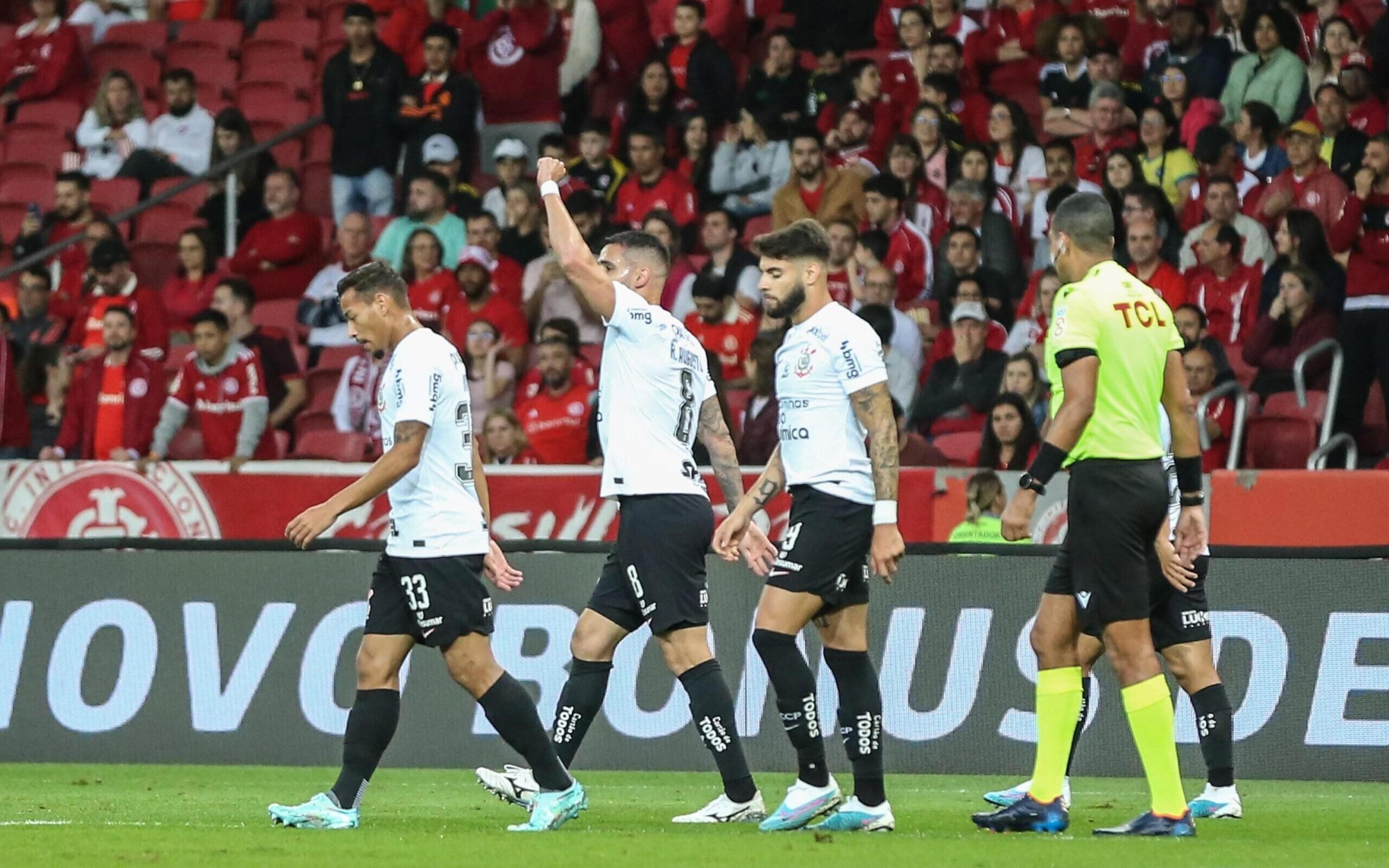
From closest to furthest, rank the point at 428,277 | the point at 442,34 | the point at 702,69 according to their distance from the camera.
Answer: the point at 428,277 → the point at 702,69 → the point at 442,34

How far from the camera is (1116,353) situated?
8.01 metres

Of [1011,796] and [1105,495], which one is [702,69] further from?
[1105,495]

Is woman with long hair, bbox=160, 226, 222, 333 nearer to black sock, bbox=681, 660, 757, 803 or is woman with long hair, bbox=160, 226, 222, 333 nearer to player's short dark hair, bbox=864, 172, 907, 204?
player's short dark hair, bbox=864, 172, 907, 204

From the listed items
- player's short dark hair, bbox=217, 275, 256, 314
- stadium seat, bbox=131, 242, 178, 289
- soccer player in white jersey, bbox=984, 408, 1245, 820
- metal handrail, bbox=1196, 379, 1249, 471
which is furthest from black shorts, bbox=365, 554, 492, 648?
stadium seat, bbox=131, 242, 178, 289

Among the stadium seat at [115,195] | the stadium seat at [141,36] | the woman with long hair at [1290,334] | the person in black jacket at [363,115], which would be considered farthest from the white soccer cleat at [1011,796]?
the stadium seat at [141,36]

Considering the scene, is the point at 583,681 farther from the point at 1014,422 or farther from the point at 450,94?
the point at 450,94

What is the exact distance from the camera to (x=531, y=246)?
17.9 metres

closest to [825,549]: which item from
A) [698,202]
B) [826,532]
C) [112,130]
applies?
[826,532]

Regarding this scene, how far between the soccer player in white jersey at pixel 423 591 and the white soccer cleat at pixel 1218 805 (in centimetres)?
267

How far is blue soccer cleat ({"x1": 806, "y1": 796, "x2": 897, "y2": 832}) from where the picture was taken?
8336mm

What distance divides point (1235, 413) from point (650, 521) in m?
7.24

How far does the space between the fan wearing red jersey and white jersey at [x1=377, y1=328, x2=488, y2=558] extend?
8099 mm

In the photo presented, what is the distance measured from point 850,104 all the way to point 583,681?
10657 millimetres

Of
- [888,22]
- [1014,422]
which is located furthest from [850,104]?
Answer: [1014,422]
